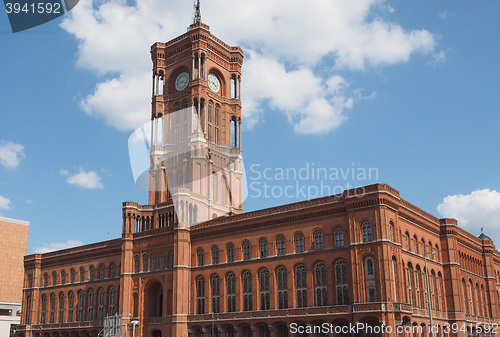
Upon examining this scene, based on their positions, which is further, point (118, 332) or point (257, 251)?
point (118, 332)

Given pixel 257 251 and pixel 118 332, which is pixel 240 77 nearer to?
pixel 257 251

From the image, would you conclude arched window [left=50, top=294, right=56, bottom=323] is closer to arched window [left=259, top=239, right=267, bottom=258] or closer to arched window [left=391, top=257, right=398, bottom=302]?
arched window [left=259, top=239, right=267, bottom=258]

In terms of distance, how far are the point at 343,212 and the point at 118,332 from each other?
128 feet

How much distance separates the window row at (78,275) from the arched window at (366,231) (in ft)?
144

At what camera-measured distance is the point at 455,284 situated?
76.4 m

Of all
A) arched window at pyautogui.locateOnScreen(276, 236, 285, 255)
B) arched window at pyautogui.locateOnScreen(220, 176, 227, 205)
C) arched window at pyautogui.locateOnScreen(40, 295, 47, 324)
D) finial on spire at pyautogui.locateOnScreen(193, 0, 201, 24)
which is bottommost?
arched window at pyautogui.locateOnScreen(40, 295, 47, 324)

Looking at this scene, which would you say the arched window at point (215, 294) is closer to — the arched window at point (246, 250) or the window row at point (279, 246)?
the window row at point (279, 246)

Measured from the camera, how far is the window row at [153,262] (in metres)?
80.3

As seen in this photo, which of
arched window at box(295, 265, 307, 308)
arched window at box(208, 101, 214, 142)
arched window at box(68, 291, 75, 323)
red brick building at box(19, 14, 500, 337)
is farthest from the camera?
arched window at box(208, 101, 214, 142)

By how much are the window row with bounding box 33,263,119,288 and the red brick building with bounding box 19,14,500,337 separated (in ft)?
0.78

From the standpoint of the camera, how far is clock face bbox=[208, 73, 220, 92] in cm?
10309

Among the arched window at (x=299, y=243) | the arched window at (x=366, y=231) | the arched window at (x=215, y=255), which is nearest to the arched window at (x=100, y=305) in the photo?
the arched window at (x=215, y=255)

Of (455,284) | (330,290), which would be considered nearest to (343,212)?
(330,290)

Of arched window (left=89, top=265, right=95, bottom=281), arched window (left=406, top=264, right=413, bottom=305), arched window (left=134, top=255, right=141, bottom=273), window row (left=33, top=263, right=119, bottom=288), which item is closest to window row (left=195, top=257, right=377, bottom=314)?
arched window (left=406, top=264, right=413, bottom=305)
